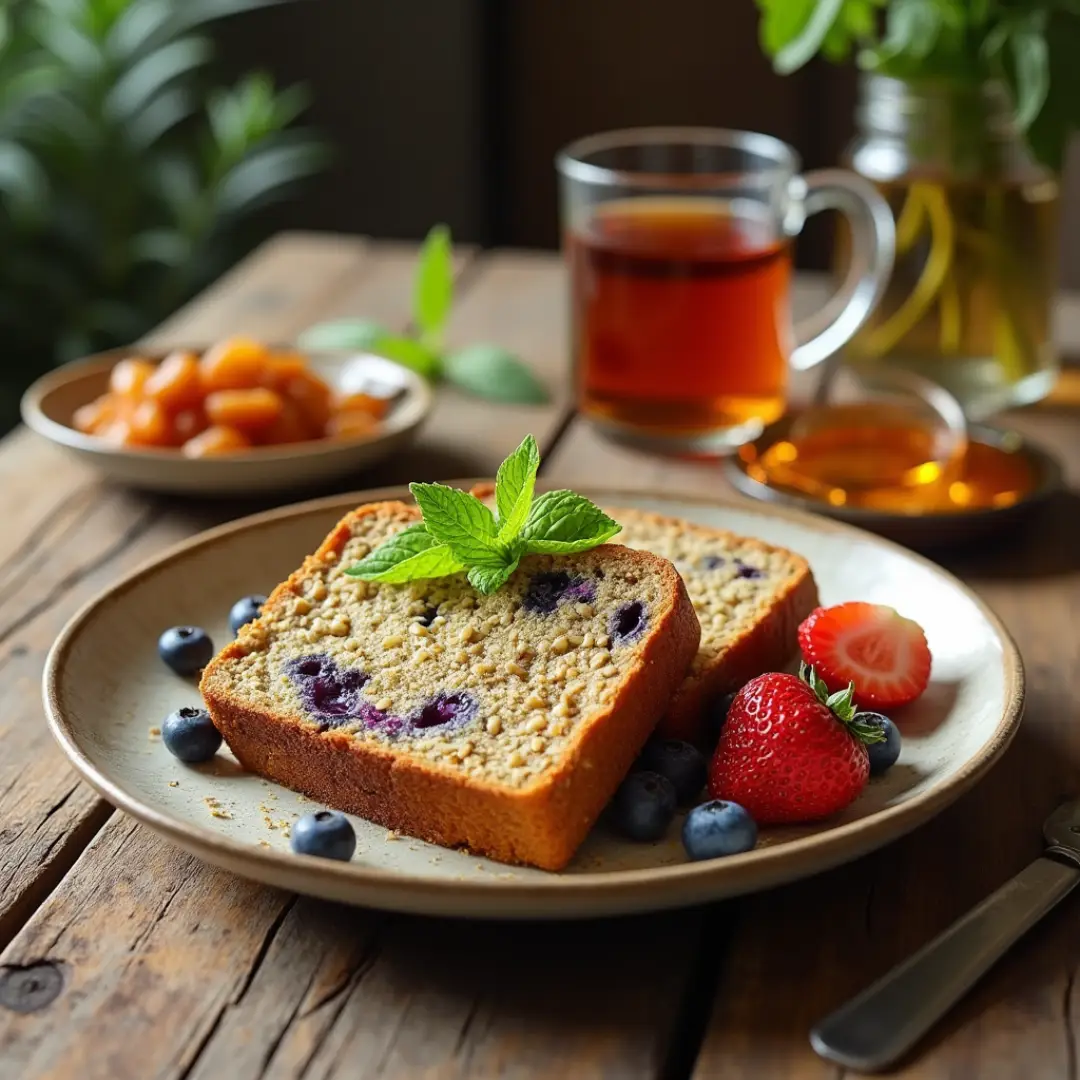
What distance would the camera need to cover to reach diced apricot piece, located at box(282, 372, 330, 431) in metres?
2.10

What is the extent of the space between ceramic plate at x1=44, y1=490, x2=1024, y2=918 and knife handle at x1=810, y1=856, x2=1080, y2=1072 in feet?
0.28

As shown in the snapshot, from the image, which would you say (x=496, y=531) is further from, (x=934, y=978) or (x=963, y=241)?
(x=963, y=241)

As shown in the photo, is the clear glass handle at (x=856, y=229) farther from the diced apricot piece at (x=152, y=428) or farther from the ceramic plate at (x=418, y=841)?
the diced apricot piece at (x=152, y=428)

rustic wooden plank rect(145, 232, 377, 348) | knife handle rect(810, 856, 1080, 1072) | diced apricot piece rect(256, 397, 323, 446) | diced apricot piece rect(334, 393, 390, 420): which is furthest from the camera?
rustic wooden plank rect(145, 232, 377, 348)

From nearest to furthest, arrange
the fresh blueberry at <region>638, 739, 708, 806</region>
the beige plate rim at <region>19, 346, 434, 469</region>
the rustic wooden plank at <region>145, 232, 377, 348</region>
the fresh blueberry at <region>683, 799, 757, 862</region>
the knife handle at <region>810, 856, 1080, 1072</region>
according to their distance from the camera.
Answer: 1. the knife handle at <region>810, 856, 1080, 1072</region>
2. the fresh blueberry at <region>683, 799, 757, 862</region>
3. the fresh blueberry at <region>638, 739, 708, 806</region>
4. the beige plate rim at <region>19, 346, 434, 469</region>
5. the rustic wooden plank at <region>145, 232, 377, 348</region>

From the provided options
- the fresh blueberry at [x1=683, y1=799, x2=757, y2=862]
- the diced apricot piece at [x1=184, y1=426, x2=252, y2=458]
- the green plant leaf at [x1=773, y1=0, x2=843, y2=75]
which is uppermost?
the green plant leaf at [x1=773, y1=0, x2=843, y2=75]

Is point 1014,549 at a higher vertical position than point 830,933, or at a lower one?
lower

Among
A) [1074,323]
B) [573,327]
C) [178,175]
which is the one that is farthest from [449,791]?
[178,175]

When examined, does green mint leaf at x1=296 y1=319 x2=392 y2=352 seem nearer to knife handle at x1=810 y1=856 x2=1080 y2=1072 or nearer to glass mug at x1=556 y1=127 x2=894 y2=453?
glass mug at x1=556 y1=127 x2=894 y2=453

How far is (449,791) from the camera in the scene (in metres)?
1.18

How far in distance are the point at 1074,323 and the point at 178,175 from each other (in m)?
2.41

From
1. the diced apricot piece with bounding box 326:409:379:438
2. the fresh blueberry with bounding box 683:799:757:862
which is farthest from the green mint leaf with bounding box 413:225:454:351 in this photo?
the fresh blueberry with bounding box 683:799:757:862

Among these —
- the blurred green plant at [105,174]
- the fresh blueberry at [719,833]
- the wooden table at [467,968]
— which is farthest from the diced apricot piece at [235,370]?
the blurred green plant at [105,174]

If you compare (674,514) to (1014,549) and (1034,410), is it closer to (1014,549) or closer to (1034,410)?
(1014,549)
